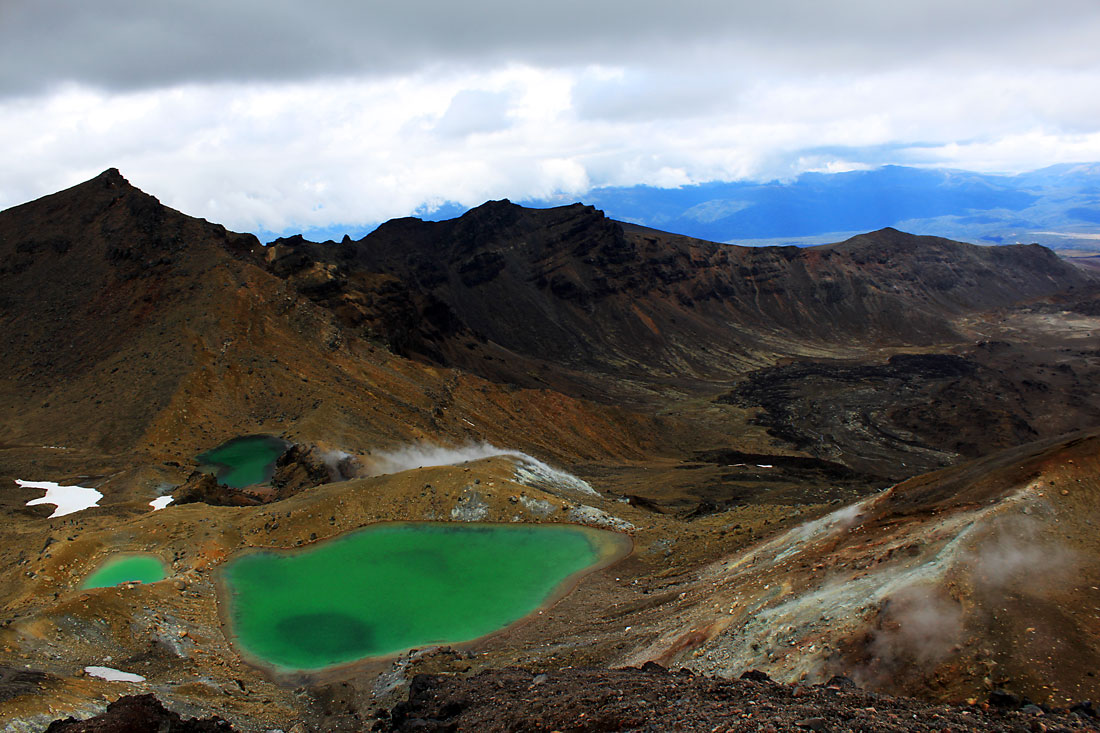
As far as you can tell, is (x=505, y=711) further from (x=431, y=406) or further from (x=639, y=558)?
(x=431, y=406)

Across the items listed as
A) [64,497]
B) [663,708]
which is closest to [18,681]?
[663,708]

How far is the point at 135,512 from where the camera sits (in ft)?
145

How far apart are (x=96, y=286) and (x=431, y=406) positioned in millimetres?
44221

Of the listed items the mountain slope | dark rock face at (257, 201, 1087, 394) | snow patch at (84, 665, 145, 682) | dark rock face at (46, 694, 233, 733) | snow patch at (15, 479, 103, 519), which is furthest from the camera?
dark rock face at (257, 201, 1087, 394)

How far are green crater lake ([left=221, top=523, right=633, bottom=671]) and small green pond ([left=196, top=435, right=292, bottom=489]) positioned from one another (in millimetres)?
20997

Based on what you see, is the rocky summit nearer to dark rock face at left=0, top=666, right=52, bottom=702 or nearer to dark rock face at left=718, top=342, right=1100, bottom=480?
dark rock face at left=0, top=666, right=52, bottom=702

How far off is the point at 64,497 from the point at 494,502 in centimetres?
3236

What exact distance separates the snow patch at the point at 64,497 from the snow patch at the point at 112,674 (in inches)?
1070

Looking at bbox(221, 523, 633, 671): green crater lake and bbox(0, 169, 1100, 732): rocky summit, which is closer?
bbox(0, 169, 1100, 732): rocky summit

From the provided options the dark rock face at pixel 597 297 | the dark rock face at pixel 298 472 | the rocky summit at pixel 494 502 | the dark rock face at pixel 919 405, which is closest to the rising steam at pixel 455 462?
the rocky summit at pixel 494 502

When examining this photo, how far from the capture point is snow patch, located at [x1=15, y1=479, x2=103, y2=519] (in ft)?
157

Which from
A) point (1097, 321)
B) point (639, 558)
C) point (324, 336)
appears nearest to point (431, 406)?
point (324, 336)

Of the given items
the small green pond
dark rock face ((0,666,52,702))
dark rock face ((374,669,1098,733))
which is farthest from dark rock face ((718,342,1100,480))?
dark rock face ((0,666,52,702))

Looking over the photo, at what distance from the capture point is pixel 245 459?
5962cm
